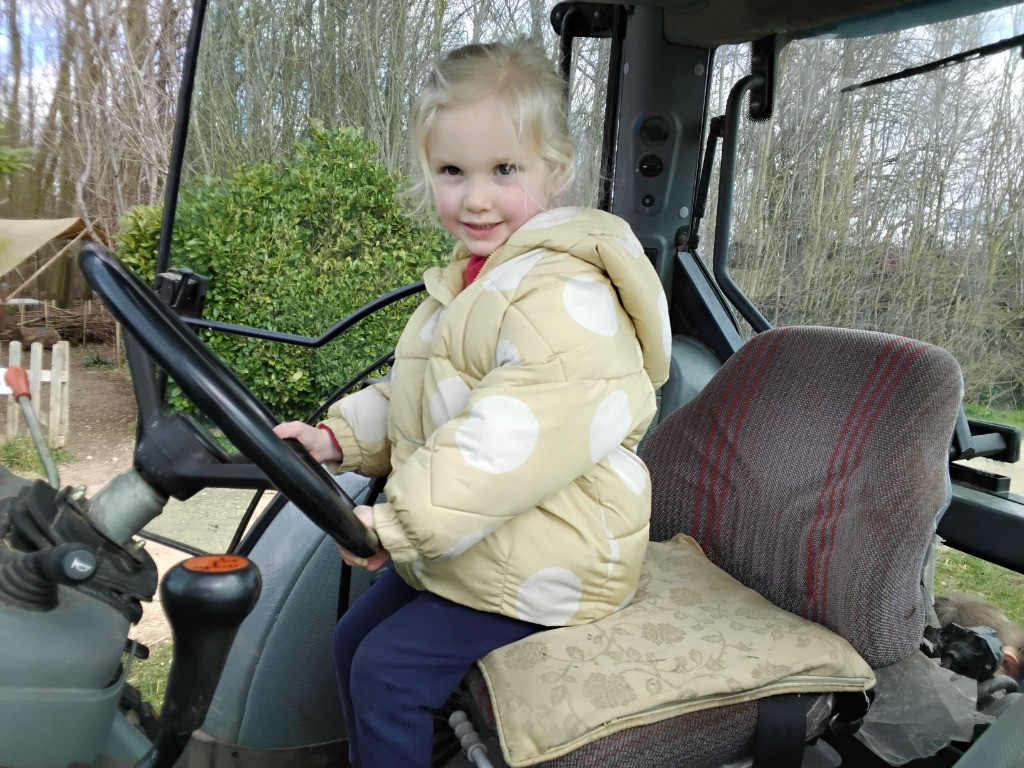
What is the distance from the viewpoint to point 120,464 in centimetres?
116

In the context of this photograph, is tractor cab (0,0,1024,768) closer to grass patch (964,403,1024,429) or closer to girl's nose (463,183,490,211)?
grass patch (964,403,1024,429)

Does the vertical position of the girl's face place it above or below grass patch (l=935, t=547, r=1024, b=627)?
above

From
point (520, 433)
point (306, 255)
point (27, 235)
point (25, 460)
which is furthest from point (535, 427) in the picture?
point (306, 255)

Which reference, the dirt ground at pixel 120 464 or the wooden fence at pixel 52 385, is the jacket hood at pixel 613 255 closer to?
the dirt ground at pixel 120 464

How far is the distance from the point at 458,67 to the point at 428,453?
55 centimetres

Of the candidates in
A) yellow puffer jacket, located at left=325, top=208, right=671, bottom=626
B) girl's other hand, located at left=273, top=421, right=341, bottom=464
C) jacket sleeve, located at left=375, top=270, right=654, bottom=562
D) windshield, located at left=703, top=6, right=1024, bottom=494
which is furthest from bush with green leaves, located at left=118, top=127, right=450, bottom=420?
windshield, located at left=703, top=6, right=1024, bottom=494

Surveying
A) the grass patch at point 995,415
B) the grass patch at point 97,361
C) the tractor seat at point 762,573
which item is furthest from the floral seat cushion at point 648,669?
the grass patch at point 97,361

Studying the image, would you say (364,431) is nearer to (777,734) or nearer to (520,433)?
(520,433)

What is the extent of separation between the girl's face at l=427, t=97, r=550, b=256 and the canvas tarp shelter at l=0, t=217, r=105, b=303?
50cm

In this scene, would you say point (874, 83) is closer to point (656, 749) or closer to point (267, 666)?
point (656, 749)

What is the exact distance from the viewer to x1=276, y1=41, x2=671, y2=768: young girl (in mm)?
1027

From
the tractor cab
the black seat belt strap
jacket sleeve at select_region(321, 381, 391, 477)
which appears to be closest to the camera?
the tractor cab

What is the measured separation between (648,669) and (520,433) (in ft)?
1.14

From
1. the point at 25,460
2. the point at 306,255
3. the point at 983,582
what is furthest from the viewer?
the point at 306,255
